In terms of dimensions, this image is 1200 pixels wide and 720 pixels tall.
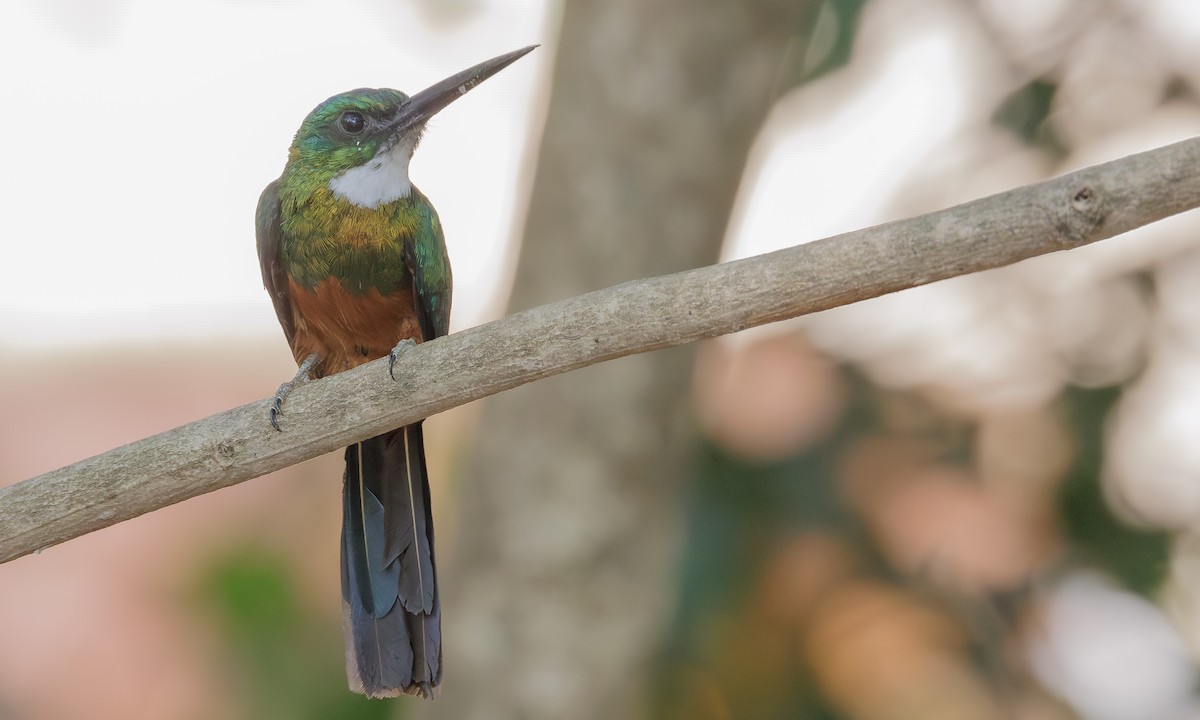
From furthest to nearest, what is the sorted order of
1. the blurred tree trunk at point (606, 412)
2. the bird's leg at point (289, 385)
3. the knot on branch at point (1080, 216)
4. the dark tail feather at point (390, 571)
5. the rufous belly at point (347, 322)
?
1. the blurred tree trunk at point (606, 412)
2. the rufous belly at point (347, 322)
3. the dark tail feather at point (390, 571)
4. the bird's leg at point (289, 385)
5. the knot on branch at point (1080, 216)

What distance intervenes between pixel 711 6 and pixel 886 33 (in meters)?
0.64

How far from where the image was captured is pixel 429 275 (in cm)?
211

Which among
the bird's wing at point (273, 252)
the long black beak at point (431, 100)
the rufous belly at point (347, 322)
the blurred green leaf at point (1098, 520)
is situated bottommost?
the blurred green leaf at point (1098, 520)

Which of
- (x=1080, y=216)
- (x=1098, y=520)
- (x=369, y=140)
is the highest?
(x=369, y=140)

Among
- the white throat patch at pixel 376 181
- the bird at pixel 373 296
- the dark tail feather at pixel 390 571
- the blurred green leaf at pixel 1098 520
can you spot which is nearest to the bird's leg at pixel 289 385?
the bird at pixel 373 296

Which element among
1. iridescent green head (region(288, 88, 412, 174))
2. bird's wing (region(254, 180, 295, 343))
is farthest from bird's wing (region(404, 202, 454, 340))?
bird's wing (region(254, 180, 295, 343))

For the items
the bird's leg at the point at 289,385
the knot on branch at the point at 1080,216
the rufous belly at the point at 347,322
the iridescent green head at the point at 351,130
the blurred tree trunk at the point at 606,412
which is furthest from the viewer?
A: the blurred tree trunk at the point at 606,412

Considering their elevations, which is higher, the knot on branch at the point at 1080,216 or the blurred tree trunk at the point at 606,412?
the blurred tree trunk at the point at 606,412

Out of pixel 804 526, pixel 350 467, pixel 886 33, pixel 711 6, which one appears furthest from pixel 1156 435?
pixel 350 467

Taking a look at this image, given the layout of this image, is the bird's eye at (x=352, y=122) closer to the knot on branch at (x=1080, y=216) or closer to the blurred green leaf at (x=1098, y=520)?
the knot on branch at (x=1080, y=216)

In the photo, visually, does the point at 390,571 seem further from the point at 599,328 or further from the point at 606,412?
the point at 606,412

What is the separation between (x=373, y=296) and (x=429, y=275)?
105 mm

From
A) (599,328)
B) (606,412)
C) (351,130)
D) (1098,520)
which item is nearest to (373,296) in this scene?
(351,130)

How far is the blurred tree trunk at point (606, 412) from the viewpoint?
2891mm
